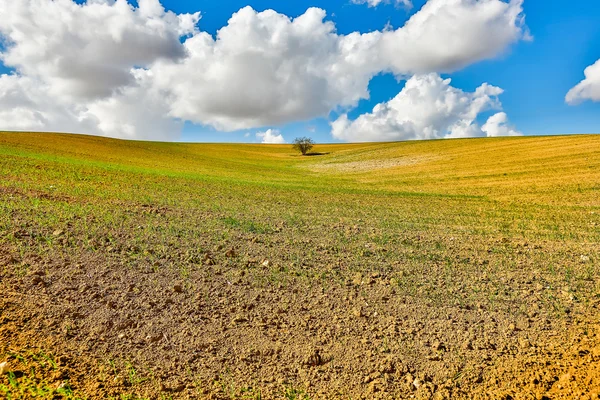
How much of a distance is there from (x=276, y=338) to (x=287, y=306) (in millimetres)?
976

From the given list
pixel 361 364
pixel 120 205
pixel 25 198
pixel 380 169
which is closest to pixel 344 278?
pixel 361 364

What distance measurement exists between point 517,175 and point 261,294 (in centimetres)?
2715

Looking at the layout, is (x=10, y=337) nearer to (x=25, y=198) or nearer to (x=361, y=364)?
(x=361, y=364)

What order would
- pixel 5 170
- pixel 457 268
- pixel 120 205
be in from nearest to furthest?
pixel 457 268 → pixel 120 205 → pixel 5 170

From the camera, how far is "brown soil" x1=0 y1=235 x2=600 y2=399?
421 cm

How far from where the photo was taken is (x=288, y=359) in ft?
15.4

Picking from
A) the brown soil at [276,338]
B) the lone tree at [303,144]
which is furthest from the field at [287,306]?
the lone tree at [303,144]

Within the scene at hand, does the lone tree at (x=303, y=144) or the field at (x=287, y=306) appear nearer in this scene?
the field at (x=287, y=306)

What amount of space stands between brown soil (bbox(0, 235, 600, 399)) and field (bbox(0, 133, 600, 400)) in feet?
0.08

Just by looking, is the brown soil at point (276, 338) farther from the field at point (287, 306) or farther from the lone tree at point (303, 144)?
the lone tree at point (303, 144)

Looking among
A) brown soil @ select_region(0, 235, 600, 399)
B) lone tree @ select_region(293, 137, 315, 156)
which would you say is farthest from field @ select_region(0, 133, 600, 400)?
lone tree @ select_region(293, 137, 315, 156)

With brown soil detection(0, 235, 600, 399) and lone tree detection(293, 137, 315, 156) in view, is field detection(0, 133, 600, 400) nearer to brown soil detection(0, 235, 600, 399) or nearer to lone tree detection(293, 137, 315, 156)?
brown soil detection(0, 235, 600, 399)

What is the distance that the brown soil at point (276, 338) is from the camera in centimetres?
421

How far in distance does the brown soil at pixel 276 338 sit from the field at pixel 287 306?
0.02 m
